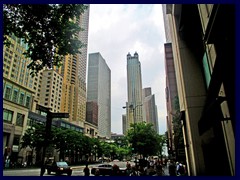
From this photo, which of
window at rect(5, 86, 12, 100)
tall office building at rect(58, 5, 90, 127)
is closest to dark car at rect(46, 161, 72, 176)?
tall office building at rect(58, 5, 90, 127)

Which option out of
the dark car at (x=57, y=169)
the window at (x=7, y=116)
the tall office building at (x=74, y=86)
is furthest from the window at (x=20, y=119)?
the dark car at (x=57, y=169)

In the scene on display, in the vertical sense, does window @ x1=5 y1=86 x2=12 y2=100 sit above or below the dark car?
above

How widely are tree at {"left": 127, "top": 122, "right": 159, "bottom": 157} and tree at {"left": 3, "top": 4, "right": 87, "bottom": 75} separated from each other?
20167mm

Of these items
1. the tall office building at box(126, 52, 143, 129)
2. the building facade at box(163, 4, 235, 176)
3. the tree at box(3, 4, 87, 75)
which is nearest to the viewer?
the building facade at box(163, 4, 235, 176)

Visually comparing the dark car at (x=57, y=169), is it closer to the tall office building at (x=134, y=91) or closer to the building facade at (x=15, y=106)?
the building facade at (x=15, y=106)

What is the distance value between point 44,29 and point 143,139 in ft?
78.6

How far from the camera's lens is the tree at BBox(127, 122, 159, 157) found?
2745 cm

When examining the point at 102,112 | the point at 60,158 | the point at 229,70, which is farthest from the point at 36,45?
the point at 60,158

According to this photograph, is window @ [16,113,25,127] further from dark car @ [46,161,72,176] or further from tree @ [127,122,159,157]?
tree @ [127,122,159,157]

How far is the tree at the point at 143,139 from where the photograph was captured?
2745 cm

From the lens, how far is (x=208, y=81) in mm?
11242

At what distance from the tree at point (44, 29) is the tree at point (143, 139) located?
794 inches

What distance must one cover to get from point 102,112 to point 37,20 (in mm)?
21205

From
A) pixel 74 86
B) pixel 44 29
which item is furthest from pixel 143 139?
pixel 44 29
